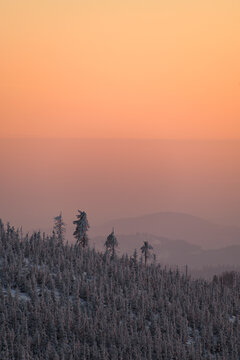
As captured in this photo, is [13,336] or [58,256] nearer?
[13,336]

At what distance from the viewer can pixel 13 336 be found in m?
44.2

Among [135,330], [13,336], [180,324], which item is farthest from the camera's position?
[180,324]

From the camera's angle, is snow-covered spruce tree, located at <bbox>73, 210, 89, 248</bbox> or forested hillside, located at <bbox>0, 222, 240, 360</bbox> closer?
forested hillside, located at <bbox>0, 222, 240, 360</bbox>

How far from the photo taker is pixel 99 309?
54031 millimetres

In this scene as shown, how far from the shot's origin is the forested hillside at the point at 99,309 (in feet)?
153

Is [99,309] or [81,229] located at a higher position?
Result: [81,229]

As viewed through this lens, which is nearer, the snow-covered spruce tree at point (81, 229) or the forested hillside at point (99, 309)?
the forested hillside at point (99, 309)

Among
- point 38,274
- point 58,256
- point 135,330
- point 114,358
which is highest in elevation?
point 58,256

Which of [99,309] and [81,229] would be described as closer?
[99,309]

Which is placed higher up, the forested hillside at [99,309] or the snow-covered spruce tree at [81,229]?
the snow-covered spruce tree at [81,229]

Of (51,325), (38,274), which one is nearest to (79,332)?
(51,325)

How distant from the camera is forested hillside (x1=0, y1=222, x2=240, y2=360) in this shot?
46522 millimetres

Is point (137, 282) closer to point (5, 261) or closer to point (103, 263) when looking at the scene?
point (103, 263)

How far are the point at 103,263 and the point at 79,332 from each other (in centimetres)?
2436
